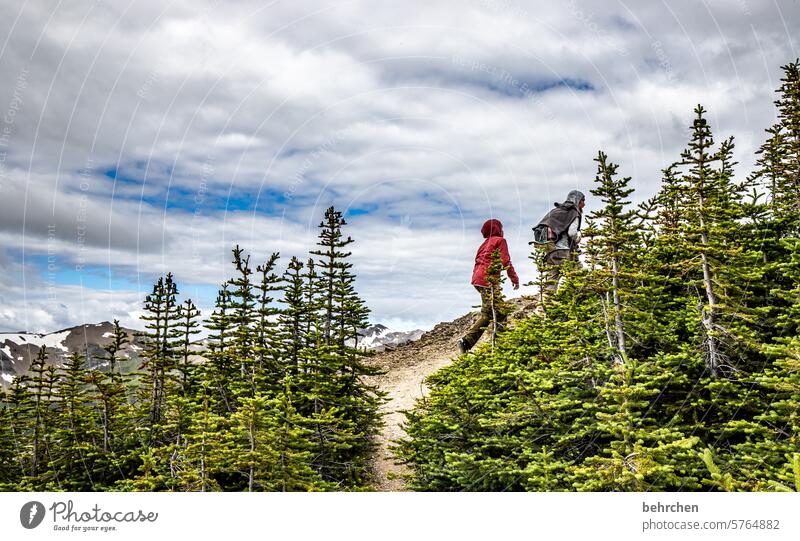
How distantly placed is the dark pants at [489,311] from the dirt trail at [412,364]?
0.60 metres

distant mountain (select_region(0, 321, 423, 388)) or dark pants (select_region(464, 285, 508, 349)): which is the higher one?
dark pants (select_region(464, 285, 508, 349))

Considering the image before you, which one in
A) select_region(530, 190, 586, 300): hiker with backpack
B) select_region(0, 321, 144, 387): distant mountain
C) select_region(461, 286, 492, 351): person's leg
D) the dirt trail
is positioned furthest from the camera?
select_region(530, 190, 586, 300): hiker with backpack

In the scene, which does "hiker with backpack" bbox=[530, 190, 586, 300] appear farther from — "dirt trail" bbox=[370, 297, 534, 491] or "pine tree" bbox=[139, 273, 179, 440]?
"pine tree" bbox=[139, 273, 179, 440]

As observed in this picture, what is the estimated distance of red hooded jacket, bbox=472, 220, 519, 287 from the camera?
12805mm

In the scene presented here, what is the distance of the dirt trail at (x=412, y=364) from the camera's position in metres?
12.7

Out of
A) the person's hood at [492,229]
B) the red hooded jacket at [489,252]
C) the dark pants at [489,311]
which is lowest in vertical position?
the dark pants at [489,311]

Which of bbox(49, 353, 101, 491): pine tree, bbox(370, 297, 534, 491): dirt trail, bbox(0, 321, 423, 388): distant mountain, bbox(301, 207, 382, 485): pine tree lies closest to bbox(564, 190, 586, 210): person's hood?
bbox(370, 297, 534, 491): dirt trail

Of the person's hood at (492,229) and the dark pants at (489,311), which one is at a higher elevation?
the person's hood at (492,229)

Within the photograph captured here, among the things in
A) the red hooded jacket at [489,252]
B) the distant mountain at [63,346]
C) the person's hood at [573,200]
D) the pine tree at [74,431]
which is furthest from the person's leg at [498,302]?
the pine tree at [74,431]

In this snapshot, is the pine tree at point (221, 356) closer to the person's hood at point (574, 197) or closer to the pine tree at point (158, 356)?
the pine tree at point (158, 356)

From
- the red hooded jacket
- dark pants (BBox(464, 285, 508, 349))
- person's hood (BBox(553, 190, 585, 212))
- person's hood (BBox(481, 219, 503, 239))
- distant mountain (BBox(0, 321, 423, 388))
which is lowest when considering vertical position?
distant mountain (BBox(0, 321, 423, 388))

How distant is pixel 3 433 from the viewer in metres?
8.23

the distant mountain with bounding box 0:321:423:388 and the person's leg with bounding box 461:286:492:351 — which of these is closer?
the distant mountain with bounding box 0:321:423:388
